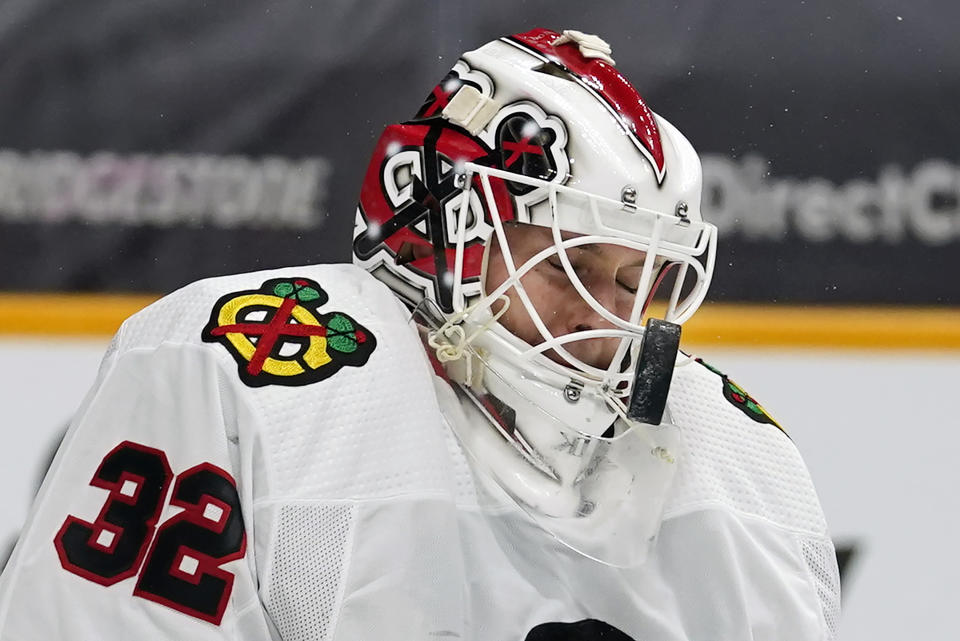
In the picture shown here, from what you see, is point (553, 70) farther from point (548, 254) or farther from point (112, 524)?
point (112, 524)

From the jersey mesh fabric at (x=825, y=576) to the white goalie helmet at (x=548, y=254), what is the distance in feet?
0.78

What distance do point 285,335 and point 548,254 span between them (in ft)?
1.01

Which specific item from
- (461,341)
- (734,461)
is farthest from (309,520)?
(734,461)

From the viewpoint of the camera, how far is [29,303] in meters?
2.12

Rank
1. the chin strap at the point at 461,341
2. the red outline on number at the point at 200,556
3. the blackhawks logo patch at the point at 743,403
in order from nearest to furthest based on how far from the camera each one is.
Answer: the red outline on number at the point at 200,556
the chin strap at the point at 461,341
the blackhawks logo patch at the point at 743,403

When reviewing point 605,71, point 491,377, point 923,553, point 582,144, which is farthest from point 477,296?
point 923,553

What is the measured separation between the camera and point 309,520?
4.60ft

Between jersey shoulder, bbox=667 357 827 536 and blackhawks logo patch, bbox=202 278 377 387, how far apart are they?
446 millimetres

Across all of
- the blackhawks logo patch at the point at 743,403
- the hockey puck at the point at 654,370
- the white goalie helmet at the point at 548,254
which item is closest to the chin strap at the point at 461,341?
the white goalie helmet at the point at 548,254

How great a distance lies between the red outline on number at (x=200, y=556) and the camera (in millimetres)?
1331

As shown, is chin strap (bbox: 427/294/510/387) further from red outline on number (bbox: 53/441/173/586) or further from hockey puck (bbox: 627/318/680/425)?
Result: red outline on number (bbox: 53/441/173/586)

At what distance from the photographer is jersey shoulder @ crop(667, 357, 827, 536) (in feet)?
5.65

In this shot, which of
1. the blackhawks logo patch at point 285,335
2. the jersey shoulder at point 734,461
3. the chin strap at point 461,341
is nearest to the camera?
the blackhawks logo patch at point 285,335

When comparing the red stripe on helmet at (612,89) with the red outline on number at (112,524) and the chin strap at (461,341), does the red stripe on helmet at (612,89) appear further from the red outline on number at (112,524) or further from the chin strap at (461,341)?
the red outline on number at (112,524)
